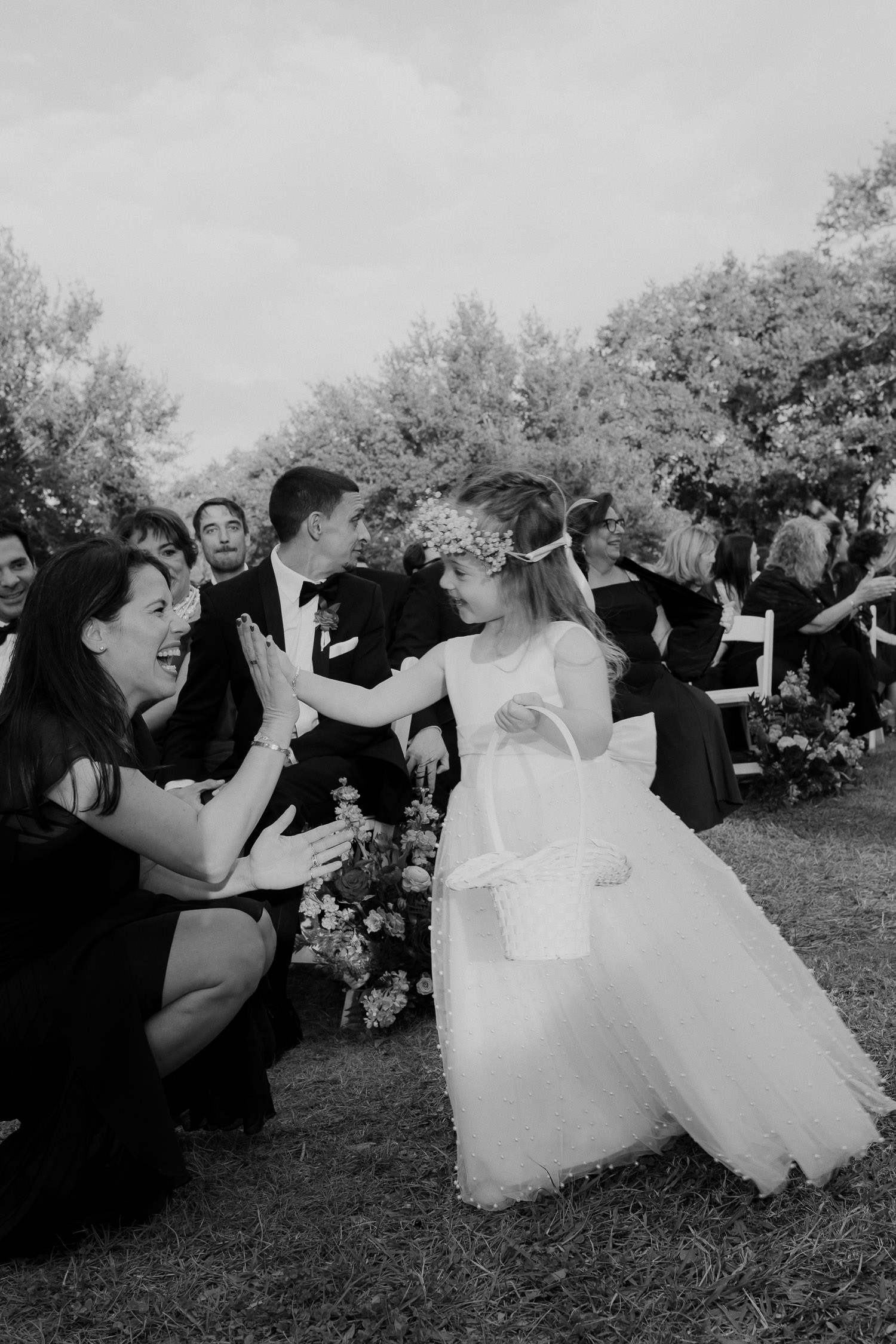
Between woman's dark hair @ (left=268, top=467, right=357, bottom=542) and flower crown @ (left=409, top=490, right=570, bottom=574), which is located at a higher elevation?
woman's dark hair @ (left=268, top=467, right=357, bottom=542)

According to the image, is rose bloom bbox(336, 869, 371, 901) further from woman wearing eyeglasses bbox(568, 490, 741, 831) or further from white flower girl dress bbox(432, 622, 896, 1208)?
woman wearing eyeglasses bbox(568, 490, 741, 831)

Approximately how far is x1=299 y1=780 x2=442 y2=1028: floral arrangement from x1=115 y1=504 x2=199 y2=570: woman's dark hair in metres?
2.14

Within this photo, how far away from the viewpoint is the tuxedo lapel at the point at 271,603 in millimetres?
4922

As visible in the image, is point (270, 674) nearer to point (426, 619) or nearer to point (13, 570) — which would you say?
point (426, 619)

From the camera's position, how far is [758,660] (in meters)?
8.62

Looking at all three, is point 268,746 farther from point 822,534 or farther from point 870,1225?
point 822,534

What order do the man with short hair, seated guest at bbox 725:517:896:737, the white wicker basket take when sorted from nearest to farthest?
the white wicker basket
the man with short hair
seated guest at bbox 725:517:896:737

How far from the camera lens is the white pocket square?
4.98m

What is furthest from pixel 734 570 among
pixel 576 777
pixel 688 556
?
pixel 576 777

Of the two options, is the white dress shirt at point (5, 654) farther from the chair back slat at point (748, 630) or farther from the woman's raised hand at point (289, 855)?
the chair back slat at point (748, 630)

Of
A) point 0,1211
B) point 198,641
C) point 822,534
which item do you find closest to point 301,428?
point 822,534

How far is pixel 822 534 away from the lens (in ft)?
31.0

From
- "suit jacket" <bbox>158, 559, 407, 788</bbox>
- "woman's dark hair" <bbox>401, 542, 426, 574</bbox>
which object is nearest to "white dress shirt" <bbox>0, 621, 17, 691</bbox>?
"suit jacket" <bbox>158, 559, 407, 788</bbox>

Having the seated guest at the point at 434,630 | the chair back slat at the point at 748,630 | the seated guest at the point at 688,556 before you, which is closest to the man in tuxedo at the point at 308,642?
the seated guest at the point at 434,630
